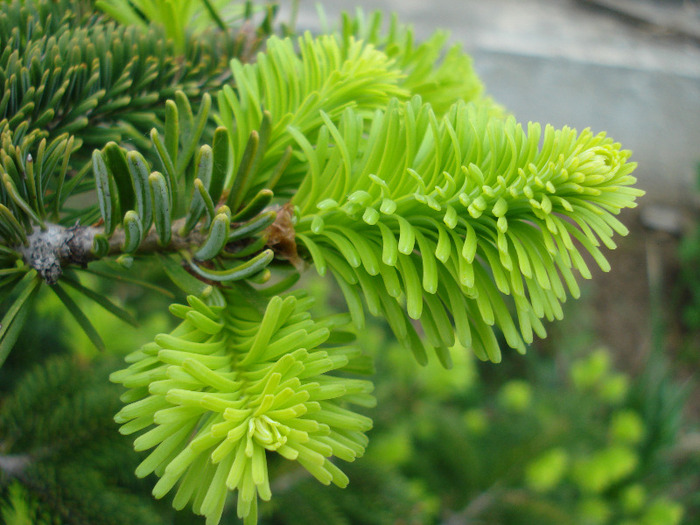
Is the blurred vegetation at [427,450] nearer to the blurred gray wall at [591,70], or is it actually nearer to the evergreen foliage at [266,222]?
the evergreen foliage at [266,222]

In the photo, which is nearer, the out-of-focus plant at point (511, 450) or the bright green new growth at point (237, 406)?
the bright green new growth at point (237, 406)

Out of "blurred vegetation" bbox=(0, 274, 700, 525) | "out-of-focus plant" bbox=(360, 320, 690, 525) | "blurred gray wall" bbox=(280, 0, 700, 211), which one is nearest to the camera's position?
"blurred vegetation" bbox=(0, 274, 700, 525)

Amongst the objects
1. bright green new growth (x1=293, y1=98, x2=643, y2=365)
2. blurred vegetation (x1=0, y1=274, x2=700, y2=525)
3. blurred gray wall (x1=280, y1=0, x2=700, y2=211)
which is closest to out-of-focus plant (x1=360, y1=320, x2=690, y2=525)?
blurred vegetation (x1=0, y1=274, x2=700, y2=525)

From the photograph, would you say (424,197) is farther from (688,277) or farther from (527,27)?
(527,27)

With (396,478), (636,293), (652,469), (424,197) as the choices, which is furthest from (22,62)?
(636,293)

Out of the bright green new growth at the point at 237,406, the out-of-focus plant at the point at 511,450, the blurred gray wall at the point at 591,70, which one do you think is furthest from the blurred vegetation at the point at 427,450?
the blurred gray wall at the point at 591,70

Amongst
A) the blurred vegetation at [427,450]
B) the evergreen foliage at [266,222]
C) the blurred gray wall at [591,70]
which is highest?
the blurred gray wall at [591,70]

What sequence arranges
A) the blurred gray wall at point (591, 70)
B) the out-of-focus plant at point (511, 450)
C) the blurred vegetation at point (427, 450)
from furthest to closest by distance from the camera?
the blurred gray wall at point (591, 70) < the out-of-focus plant at point (511, 450) < the blurred vegetation at point (427, 450)

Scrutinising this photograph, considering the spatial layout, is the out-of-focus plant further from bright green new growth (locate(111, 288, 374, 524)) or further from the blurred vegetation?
bright green new growth (locate(111, 288, 374, 524))
